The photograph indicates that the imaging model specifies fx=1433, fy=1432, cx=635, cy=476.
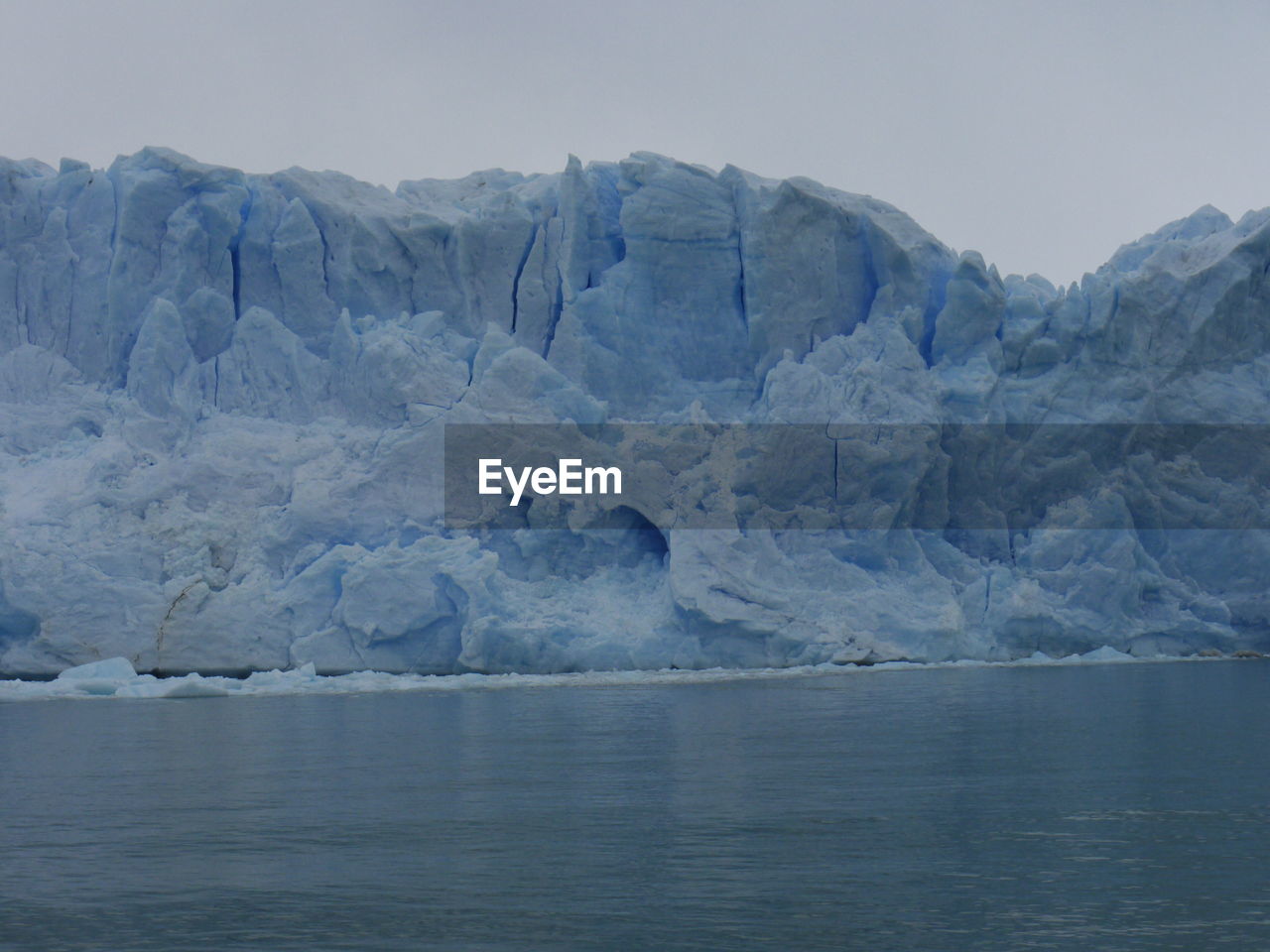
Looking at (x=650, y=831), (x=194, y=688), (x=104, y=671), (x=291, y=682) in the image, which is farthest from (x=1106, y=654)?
(x=650, y=831)

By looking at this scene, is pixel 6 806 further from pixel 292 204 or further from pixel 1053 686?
pixel 292 204

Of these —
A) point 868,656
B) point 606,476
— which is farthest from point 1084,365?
point 606,476

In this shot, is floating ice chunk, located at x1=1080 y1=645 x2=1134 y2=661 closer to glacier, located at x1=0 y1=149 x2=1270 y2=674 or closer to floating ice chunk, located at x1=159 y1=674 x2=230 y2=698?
glacier, located at x1=0 y1=149 x2=1270 y2=674

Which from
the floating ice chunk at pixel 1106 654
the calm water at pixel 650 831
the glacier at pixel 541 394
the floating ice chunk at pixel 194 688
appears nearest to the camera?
the calm water at pixel 650 831

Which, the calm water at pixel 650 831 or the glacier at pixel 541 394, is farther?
the glacier at pixel 541 394

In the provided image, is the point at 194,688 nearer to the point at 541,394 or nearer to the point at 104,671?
the point at 104,671

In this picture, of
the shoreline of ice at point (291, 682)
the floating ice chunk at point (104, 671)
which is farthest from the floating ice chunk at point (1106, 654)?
the floating ice chunk at point (104, 671)

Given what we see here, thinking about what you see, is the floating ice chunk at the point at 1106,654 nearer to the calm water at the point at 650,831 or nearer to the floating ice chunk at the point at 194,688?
the calm water at the point at 650,831
